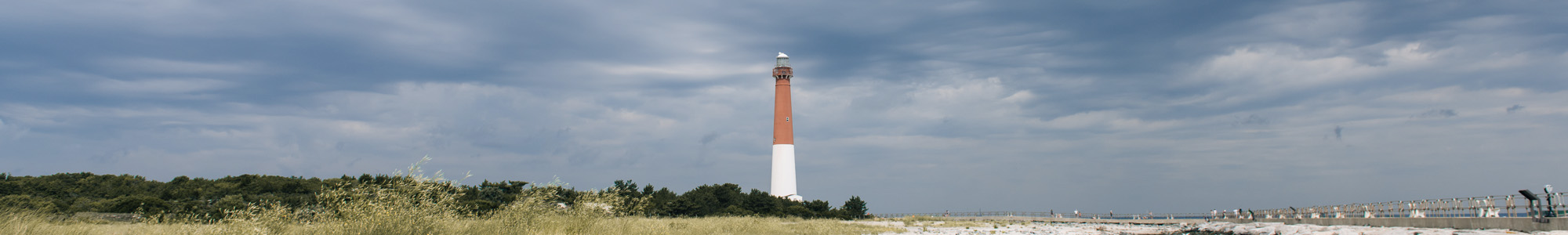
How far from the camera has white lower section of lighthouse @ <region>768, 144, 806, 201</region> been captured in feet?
203

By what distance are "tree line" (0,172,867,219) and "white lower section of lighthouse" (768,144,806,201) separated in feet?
9.94

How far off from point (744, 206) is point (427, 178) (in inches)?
1483

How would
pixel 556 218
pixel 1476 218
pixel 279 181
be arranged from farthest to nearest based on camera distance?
pixel 279 181
pixel 1476 218
pixel 556 218

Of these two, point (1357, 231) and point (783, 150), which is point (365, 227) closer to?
point (1357, 231)

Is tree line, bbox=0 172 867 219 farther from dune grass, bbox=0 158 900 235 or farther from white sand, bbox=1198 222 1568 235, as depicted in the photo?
white sand, bbox=1198 222 1568 235

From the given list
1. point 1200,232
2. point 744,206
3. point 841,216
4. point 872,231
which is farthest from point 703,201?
point 1200,232

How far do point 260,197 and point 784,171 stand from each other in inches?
1357

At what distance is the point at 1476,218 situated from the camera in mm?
26156

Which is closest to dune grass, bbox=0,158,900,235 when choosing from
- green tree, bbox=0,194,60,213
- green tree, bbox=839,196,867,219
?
green tree, bbox=0,194,60,213

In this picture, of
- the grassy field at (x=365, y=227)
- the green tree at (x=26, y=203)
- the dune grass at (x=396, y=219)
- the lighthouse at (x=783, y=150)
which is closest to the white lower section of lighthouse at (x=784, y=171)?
the lighthouse at (x=783, y=150)

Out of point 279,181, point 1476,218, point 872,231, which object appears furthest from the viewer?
point 279,181

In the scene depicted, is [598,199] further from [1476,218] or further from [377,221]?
[1476,218]

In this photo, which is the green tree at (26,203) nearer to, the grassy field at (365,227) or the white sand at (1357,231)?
the grassy field at (365,227)

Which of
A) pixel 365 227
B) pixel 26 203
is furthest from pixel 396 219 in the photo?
pixel 26 203
